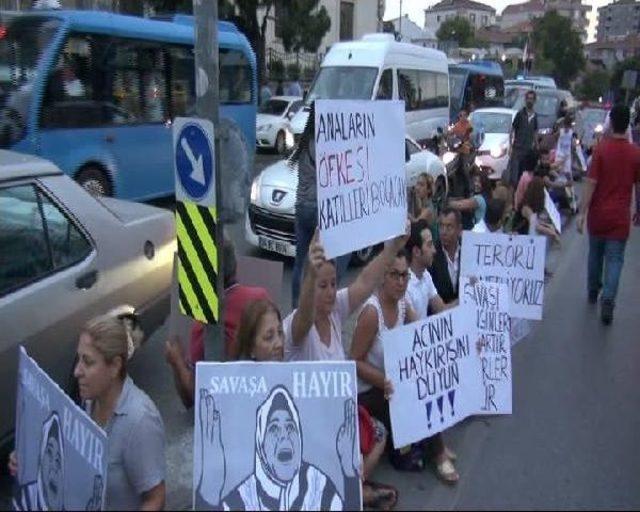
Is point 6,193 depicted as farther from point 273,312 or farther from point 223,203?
point 273,312

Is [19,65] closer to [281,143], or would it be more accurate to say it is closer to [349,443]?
[349,443]

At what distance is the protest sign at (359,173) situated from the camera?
3.82 meters

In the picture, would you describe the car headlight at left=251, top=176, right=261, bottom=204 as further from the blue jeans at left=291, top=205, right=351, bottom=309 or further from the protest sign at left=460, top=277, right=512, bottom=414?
the protest sign at left=460, top=277, right=512, bottom=414

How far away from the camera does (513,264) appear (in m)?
6.18

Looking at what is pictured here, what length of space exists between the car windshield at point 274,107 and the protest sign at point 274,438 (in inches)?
825

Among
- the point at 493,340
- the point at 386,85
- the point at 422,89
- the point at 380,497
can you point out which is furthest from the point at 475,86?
the point at 380,497

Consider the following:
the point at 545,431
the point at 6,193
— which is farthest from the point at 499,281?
the point at 6,193

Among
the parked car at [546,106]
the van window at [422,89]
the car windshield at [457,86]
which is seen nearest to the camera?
the van window at [422,89]

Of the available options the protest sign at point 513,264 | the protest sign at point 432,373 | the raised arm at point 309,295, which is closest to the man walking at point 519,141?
the protest sign at point 513,264

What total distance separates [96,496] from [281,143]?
19447 mm

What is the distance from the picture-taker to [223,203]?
411 centimetres

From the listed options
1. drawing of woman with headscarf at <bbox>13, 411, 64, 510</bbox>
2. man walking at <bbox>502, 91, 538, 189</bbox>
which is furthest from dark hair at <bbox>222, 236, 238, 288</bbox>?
man walking at <bbox>502, 91, 538, 189</bbox>

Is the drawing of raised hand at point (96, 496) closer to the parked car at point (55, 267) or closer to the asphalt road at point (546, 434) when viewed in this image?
the asphalt road at point (546, 434)

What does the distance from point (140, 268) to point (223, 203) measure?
44.7 inches
